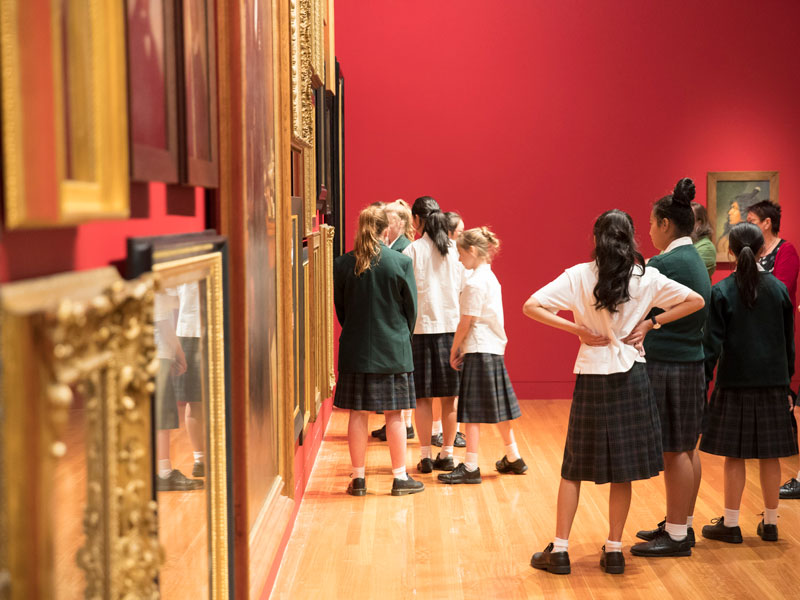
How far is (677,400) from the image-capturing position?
4891 mm

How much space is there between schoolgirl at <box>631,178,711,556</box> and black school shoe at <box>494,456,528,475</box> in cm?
173

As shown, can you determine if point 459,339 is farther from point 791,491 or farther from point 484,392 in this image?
point 791,491

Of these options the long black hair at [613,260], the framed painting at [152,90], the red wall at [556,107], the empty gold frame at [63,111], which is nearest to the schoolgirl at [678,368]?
the long black hair at [613,260]

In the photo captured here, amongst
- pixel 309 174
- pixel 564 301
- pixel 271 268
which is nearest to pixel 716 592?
pixel 564 301

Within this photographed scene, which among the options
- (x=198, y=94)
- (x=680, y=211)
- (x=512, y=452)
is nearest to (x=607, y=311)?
(x=680, y=211)

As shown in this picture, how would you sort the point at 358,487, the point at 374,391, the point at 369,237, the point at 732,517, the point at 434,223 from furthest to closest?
the point at 434,223 → the point at 358,487 → the point at 374,391 → the point at 369,237 → the point at 732,517

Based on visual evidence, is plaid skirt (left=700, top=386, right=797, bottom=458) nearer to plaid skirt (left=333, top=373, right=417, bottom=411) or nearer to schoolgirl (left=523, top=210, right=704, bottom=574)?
schoolgirl (left=523, top=210, right=704, bottom=574)

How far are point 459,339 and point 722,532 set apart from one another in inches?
86.3

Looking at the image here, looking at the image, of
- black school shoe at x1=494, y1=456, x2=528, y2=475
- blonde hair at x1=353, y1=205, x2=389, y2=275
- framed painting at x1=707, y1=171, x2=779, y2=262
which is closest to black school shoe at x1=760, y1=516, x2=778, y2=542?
black school shoe at x1=494, y1=456, x2=528, y2=475

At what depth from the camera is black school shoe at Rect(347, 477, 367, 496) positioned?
6125mm

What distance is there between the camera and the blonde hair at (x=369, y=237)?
19.2 feet

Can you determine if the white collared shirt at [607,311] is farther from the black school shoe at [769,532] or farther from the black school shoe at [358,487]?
the black school shoe at [358,487]

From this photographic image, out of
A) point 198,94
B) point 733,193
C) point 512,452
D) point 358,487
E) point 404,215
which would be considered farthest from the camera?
point 733,193

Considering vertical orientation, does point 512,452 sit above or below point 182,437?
below
